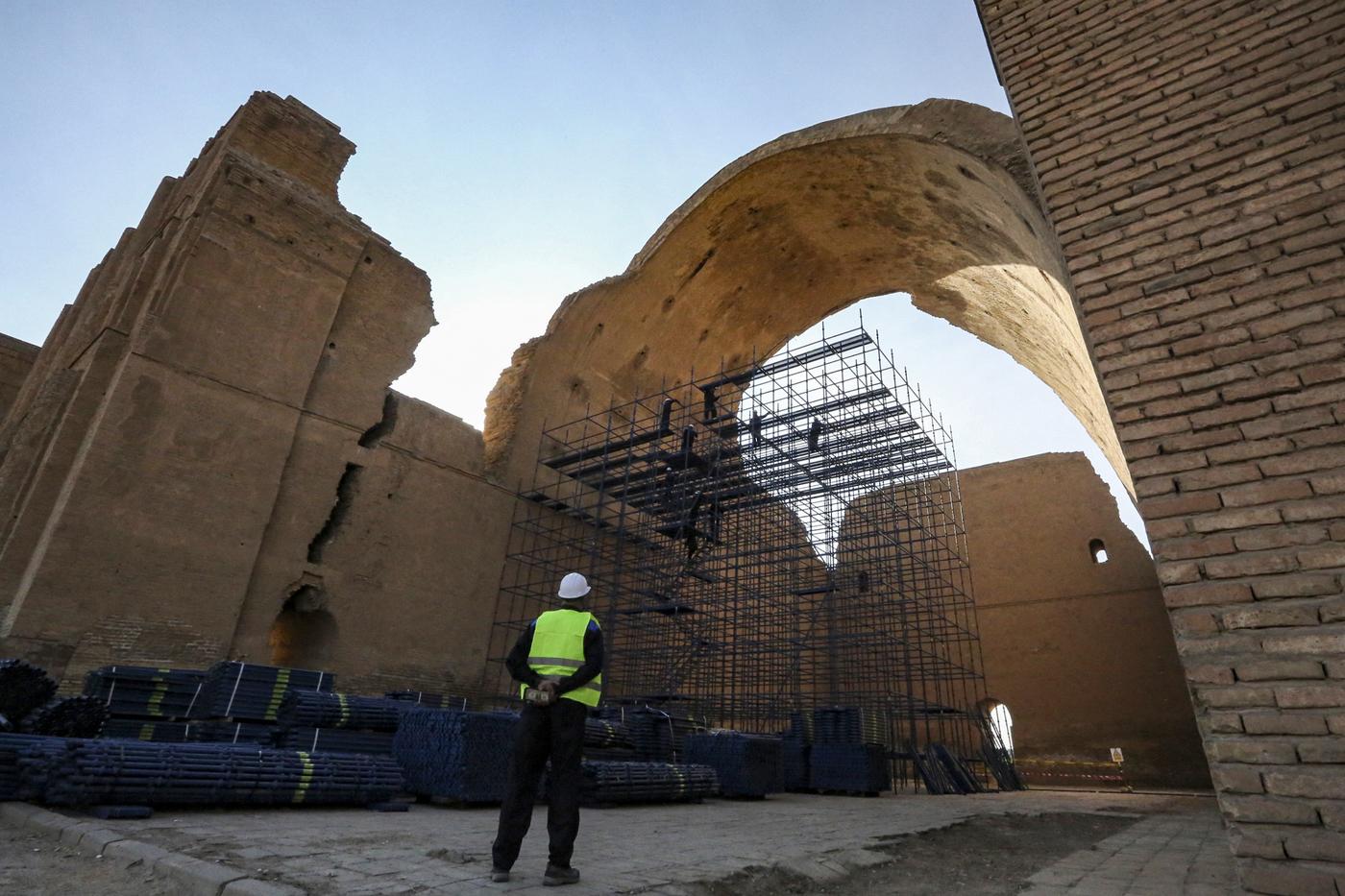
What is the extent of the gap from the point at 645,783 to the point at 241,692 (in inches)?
164

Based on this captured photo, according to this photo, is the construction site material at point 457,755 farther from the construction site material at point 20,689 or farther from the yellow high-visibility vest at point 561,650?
the construction site material at point 20,689

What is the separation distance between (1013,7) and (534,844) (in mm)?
6424

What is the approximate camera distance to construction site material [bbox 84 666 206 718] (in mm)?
7078

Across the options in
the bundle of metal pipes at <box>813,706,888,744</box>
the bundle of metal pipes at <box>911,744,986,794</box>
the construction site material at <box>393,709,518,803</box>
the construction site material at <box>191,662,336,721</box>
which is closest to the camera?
the construction site material at <box>393,709,518,803</box>

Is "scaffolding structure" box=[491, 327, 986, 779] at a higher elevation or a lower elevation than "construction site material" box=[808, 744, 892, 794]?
higher

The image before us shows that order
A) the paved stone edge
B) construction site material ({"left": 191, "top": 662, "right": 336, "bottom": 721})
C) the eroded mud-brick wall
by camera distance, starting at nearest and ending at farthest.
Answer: the paved stone edge < construction site material ({"left": 191, "top": 662, "right": 336, "bottom": 721}) < the eroded mud-brick wall

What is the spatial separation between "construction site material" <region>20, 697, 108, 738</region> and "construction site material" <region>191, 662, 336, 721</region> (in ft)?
3.50

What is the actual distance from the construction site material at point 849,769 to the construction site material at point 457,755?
669 centimetres

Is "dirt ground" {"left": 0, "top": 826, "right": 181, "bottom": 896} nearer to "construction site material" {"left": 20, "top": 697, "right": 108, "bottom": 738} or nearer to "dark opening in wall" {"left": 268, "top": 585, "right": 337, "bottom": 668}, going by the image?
"construction site material" {"left": 20, "top": 697, "right": 108, "bottom": 738}

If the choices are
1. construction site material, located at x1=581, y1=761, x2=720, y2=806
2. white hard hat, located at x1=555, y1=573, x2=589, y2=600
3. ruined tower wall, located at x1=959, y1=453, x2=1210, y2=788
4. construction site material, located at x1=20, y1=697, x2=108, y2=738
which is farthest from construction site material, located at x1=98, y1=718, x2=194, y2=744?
ruined tower wall, located at x1=959, y1=453, x2=1210, y2=788

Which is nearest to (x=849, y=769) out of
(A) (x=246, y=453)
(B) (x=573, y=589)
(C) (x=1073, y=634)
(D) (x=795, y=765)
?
(D) (x=795, y=765)

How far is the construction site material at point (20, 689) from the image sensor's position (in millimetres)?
5977

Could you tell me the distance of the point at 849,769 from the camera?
36.6ft

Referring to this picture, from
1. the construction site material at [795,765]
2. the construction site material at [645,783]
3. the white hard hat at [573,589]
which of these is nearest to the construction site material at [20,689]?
the construction site material at [645,783]
